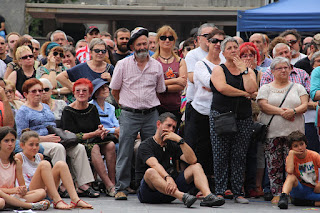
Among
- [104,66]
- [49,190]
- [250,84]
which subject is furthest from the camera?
[104,66]

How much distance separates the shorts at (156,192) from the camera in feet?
27.9

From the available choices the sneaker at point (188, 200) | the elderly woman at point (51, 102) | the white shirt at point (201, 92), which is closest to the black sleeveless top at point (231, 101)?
the white shirt at point (201, 92)

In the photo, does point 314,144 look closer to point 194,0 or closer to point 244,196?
point 244,196

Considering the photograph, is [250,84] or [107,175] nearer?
[250,84]

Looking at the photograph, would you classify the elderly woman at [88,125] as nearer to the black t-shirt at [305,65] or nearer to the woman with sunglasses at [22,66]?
the woman with sunglasses at [22,66]

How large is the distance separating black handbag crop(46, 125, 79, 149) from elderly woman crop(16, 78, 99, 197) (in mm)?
55

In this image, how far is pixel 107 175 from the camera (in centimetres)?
958

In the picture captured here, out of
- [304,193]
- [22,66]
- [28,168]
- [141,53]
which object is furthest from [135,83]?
[304,193]

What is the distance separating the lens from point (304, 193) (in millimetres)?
8828

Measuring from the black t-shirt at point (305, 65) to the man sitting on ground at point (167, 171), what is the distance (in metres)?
2.90

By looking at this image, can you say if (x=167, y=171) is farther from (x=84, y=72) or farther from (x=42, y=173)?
(x=84, y=72)

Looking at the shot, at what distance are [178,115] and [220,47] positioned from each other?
1266mm

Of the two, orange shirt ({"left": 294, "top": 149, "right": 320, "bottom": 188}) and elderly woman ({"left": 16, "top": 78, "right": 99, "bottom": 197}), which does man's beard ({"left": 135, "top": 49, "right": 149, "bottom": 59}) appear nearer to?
elderly woman ({"left": 16, "top": 78, "right": 99, "bottom": 197})

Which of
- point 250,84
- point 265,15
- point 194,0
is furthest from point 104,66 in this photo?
point 194,0
